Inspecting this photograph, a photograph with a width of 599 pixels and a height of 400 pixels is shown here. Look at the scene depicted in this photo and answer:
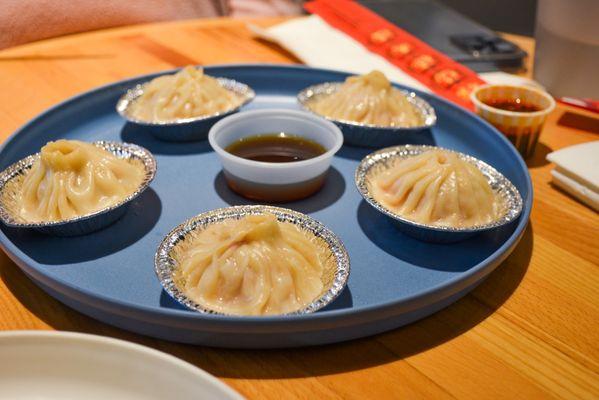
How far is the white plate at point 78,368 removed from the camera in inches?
41.3

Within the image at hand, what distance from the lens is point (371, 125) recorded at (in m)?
Result: 2.20

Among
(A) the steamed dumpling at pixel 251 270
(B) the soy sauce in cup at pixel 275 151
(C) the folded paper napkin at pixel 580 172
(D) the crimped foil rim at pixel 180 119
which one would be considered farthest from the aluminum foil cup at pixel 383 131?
(A) the steamed dumpling at pixel 251 270

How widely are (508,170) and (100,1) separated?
2.21m

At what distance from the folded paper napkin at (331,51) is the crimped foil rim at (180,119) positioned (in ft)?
1.61

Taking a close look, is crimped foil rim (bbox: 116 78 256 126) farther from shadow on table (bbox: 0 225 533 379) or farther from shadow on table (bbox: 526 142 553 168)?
shadow on table (bbox: 526 142 553 168)

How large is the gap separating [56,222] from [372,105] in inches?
47.7

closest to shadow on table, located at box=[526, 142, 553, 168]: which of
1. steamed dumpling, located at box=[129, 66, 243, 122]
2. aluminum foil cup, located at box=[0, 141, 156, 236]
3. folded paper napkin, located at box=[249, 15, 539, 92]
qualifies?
folded paper napkin, located at box=[249, 15, 539, 92]

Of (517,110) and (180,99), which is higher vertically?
(180,99)

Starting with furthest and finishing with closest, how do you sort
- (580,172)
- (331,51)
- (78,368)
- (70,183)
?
(331,51) < (580,172) < (70,183) < (78,368)

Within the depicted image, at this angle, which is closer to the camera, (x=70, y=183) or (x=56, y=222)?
(x=56, y=222)

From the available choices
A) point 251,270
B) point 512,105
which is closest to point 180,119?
Answer: point 251,270

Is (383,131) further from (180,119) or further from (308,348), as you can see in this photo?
(308,348)

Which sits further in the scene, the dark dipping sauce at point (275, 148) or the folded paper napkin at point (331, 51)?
the folded paper napkin at point (331, 51)

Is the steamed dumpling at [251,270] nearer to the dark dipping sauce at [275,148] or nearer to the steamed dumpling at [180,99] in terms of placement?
the dark dipping sauce at [275,148]
